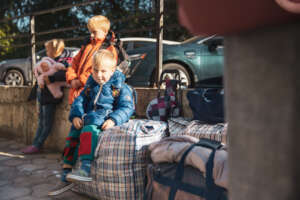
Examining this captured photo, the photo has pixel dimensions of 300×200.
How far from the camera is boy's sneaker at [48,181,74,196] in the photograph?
272 centimetres

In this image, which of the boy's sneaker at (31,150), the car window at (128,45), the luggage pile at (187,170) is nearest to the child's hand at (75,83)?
the boy's sneaker at (31,150)

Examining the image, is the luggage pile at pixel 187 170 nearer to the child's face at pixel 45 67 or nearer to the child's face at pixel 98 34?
the child's face at pixel 98 34

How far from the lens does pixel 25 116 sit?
4.97 meters

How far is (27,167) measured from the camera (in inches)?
140

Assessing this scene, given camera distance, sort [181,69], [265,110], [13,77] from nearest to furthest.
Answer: [265,110] < [181,69] < [13,77]

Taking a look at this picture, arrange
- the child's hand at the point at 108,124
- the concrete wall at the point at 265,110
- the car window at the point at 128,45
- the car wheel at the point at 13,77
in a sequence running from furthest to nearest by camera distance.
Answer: the car wheel at the point at 13,77, the car window at the point at 128,45, the child's hand at the point at 108,124, the concrete wall at the point at 265,110

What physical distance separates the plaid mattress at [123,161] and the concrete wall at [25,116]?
1.16 meters

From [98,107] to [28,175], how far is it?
1228mm

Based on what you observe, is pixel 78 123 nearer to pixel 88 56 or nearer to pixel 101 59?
pixel 101 59

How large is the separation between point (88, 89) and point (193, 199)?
152 centimetres

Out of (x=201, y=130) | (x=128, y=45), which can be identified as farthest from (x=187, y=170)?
(x=128, y=45)

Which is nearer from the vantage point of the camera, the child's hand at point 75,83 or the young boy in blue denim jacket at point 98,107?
the young boy in blue denim jacket at point 98,107

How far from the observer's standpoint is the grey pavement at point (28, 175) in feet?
8.91

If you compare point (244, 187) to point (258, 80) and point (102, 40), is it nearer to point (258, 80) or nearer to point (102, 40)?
point (258, 80)
